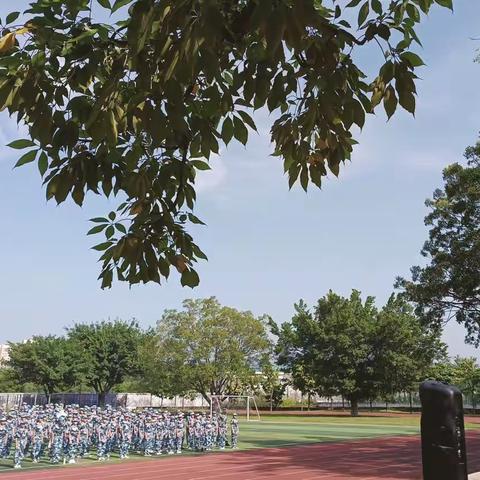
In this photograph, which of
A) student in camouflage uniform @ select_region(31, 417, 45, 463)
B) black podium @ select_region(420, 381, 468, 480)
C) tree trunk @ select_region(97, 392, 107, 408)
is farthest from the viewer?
tree trunk @ select_region(97, 392, 107, 408)

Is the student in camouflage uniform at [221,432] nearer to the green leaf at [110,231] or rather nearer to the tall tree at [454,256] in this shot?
the tall tree at [454,256]

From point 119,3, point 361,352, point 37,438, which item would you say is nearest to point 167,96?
point 119,3

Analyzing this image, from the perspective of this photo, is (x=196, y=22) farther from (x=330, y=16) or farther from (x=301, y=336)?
(x=301, y=336)

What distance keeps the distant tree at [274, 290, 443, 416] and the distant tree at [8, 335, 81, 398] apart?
18244 mm

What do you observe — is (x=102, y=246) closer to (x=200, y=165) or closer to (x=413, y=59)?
(x=200, y=165)

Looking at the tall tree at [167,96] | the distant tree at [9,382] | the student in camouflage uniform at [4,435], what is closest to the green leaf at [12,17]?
the tall tree at [167,96]

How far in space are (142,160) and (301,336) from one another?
47708 millimetres

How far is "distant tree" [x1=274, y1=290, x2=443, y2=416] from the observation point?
45.8 m

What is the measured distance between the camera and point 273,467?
15906 millimetres

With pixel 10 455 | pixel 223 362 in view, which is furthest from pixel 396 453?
pixel 223 362

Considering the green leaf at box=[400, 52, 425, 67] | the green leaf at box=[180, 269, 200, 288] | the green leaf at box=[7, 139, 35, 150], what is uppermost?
the green leaf at box=[400, 52, 425, 67]

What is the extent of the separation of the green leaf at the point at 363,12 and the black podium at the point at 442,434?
1.96 meters

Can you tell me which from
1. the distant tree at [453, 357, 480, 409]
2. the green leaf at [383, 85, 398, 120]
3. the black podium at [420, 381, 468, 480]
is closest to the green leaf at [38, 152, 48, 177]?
the green leaf at [383, 85, 398, 120]

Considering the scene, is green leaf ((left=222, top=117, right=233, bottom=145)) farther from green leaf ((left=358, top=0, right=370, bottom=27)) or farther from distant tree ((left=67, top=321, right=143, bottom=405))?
distant tree ((left=67, top=321, right=143, bottom=405))
